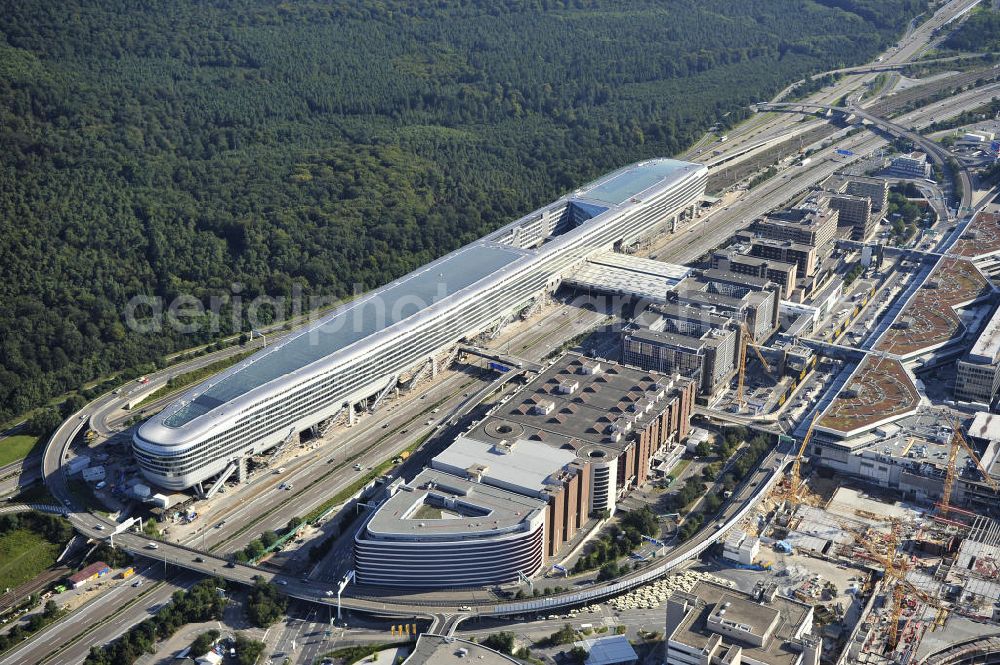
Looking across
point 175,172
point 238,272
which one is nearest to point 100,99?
point 175,172

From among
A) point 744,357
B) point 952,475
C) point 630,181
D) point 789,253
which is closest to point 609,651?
point 952,475

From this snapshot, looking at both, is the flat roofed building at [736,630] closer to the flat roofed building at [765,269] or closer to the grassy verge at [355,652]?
the grassy verge at [355,652]

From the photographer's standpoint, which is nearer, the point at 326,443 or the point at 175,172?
the point at 326,443

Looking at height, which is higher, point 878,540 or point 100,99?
point 100,99

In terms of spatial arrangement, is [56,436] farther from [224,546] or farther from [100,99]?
[100,99]

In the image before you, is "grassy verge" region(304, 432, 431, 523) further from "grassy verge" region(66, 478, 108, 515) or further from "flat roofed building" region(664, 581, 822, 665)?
"flat roofed building" region(664, 581, 822, 665)

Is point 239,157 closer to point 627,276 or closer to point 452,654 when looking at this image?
point 627,276

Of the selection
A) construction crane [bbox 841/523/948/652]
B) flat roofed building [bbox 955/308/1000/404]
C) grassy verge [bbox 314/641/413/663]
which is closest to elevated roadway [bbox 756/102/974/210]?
flat roofed building [bbox 955/308/1000/404]
